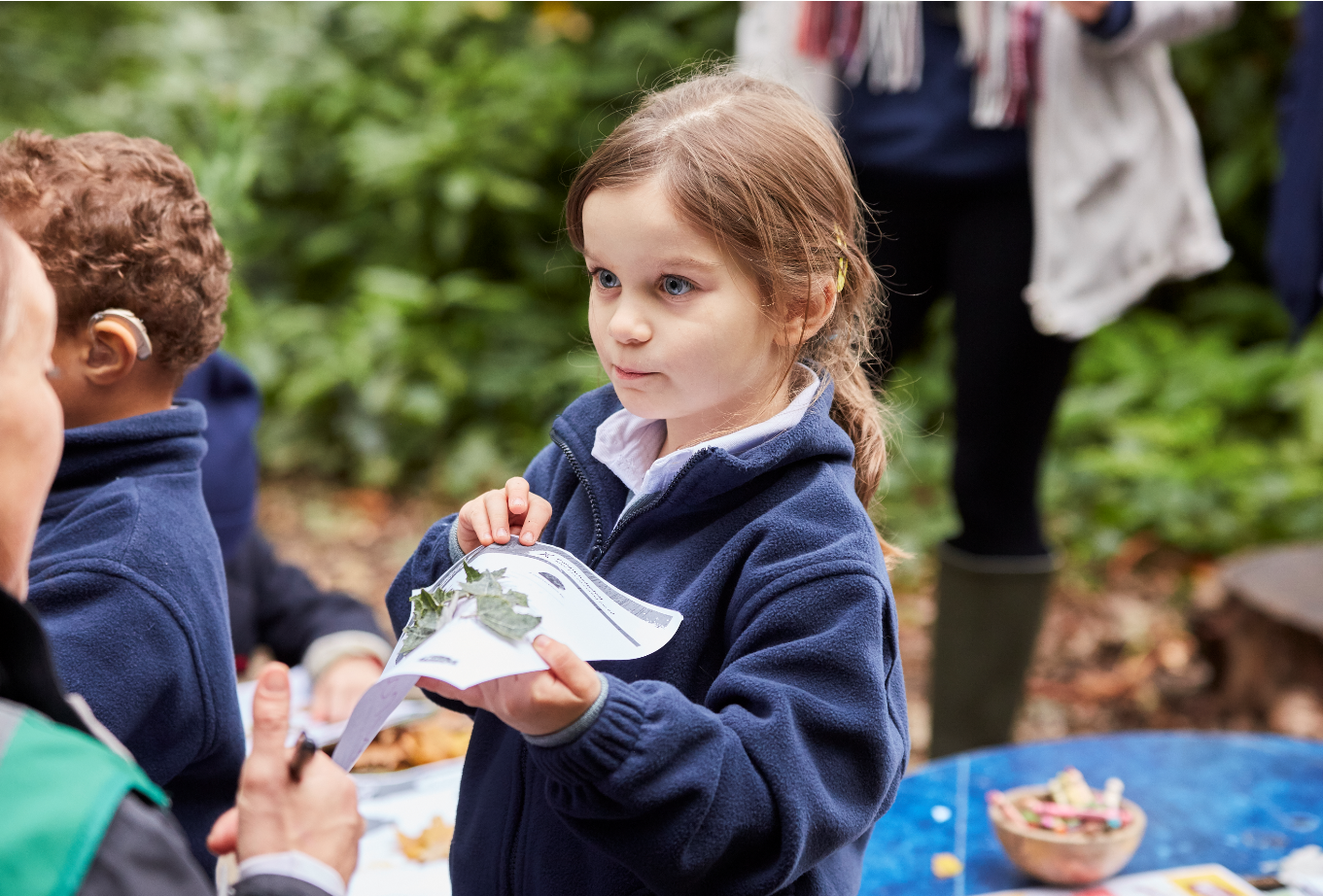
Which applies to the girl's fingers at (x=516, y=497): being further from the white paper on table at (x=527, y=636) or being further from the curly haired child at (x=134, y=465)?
the curly haired child at (x=134, y=465)

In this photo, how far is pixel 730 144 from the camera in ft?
4.18

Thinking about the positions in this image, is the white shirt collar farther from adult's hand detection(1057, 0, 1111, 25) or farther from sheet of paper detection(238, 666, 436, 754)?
adult's hand detection(1057, 0, 1111, 25)

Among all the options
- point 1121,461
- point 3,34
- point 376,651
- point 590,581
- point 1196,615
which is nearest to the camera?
point 590,581

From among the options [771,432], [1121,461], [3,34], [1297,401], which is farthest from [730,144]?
[3,34]

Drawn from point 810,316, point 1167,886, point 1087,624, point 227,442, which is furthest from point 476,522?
point 1087,624

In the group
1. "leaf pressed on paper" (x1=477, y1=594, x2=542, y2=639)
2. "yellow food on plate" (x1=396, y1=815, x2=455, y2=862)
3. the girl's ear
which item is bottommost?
"yellow food on plate" (x1=396, y1=815, x2=455, y2=862)

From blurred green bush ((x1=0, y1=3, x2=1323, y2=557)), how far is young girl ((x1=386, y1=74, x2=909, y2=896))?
3.75 m

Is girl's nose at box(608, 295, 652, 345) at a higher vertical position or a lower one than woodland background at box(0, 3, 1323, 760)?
higher

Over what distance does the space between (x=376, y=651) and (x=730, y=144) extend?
143cm

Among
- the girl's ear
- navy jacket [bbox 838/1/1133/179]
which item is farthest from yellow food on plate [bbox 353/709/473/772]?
navy jacket [bbox 838/1/1133/179]

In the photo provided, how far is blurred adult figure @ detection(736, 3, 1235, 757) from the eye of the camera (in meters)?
2.40

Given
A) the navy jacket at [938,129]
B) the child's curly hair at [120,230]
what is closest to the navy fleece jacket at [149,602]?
the child's curly hair at [120,230]

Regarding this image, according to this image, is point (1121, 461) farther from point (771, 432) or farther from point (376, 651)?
point (771, 432)

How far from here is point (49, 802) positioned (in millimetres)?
832
